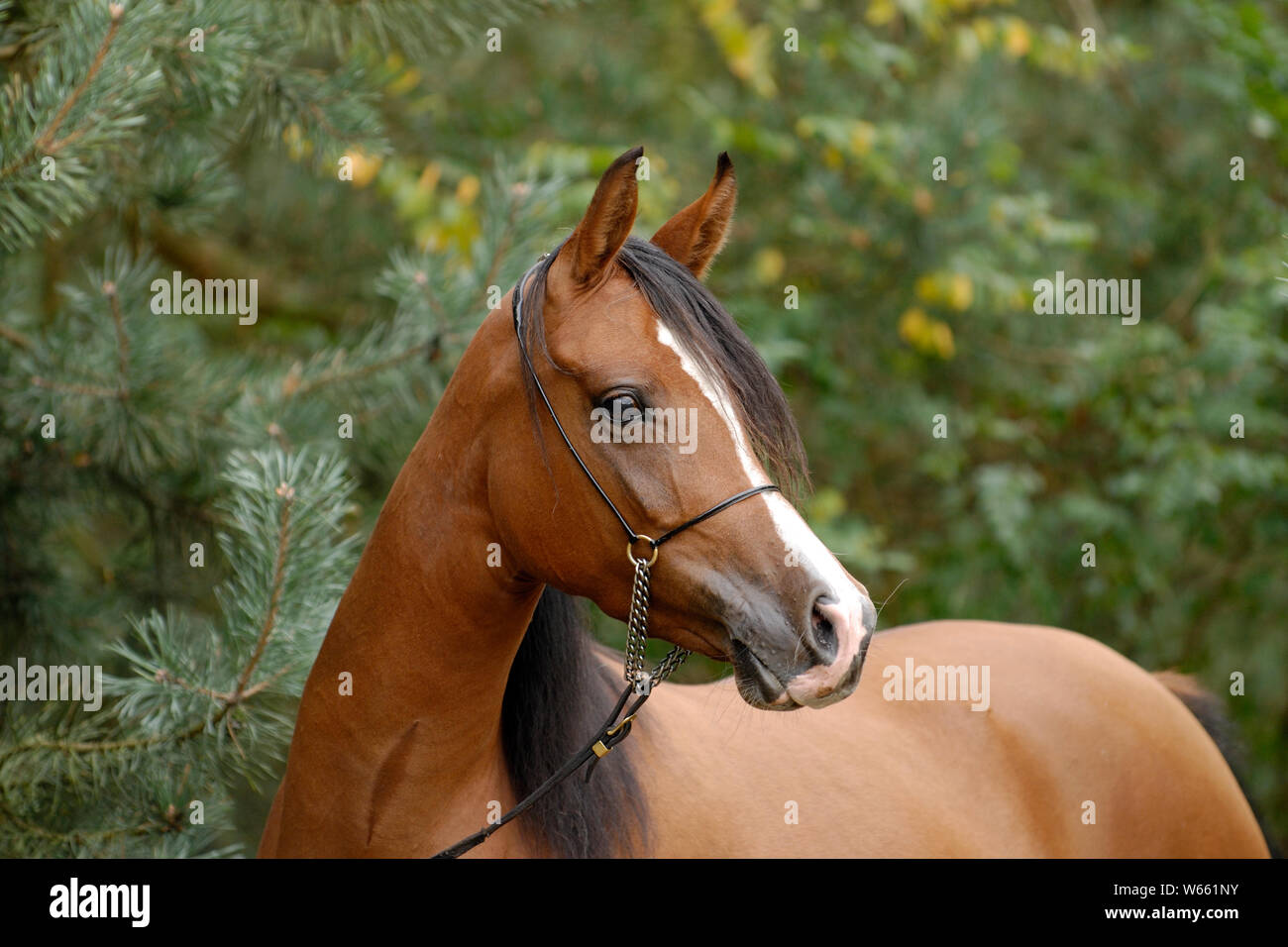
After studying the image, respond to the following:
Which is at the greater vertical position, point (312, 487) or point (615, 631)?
point (312, 487)

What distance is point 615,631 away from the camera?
4.36 meters

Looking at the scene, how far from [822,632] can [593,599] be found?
46 centimetres

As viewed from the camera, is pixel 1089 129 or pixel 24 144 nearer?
pixel 24 144

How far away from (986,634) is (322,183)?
13.9 feet

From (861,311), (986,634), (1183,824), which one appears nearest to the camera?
(1183,824)

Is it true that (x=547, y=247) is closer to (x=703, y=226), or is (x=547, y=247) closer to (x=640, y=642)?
(x=703, y=226)

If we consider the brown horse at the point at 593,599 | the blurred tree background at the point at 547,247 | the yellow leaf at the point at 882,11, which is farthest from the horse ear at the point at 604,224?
the yellow leaf at the point at 882,11

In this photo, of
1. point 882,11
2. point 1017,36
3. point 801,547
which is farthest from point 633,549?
point 1017,36

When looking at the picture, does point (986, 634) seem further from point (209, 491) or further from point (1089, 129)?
point (1089, 129)

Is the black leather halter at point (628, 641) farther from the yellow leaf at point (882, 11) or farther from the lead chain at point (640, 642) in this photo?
the yellow leaf at point (882, 11)

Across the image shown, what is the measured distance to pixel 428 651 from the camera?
2051 mm

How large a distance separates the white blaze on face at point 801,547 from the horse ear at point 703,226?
345 millimetres

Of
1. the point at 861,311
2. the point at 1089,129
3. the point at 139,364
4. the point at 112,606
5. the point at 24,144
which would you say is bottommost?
the point at 112,606
